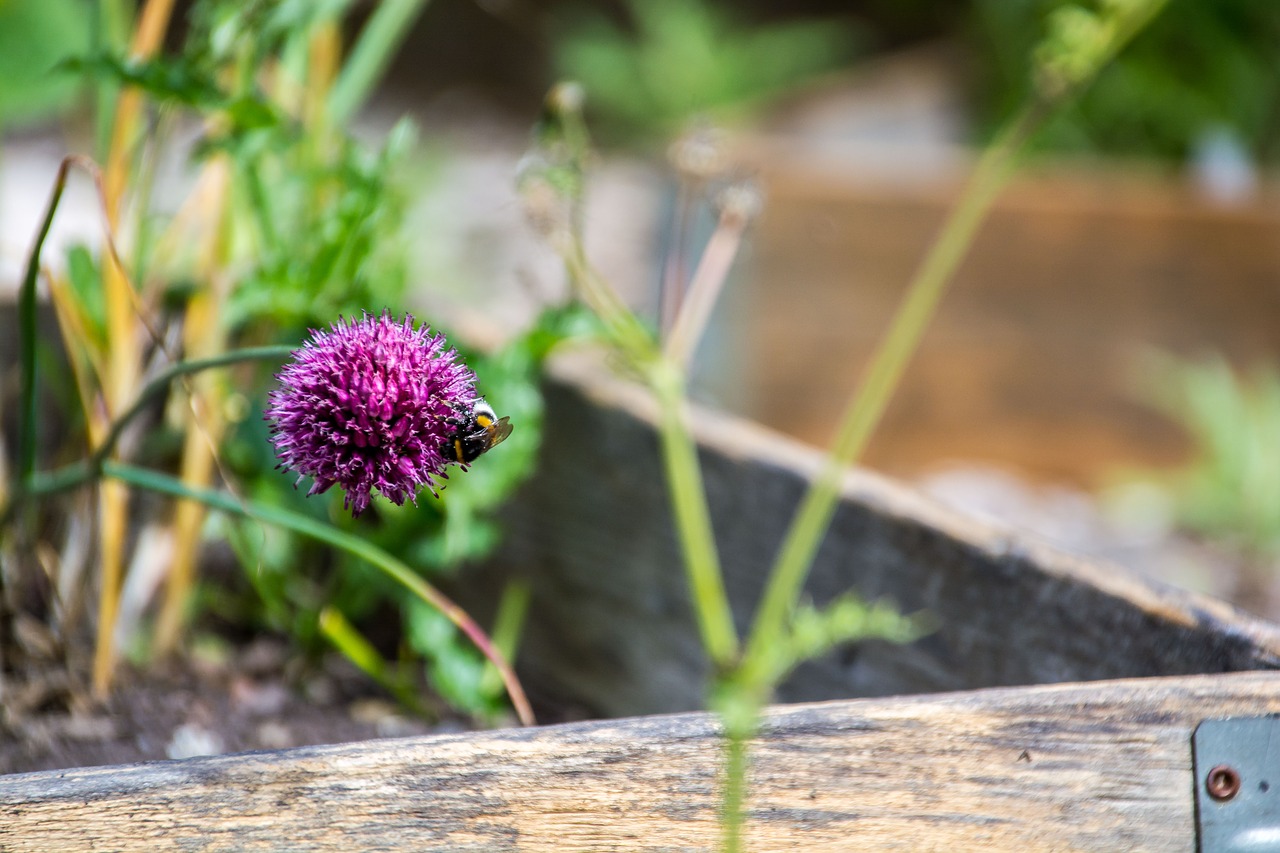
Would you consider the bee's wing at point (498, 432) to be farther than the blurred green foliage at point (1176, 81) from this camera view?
No

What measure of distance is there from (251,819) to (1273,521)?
181 centimetres

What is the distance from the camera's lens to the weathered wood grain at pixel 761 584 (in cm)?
53

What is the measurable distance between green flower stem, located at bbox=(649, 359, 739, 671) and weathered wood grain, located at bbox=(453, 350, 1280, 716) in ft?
0.03

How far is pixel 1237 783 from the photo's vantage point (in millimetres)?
406

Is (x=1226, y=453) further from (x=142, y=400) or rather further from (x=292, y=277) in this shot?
(x=142, y=400)

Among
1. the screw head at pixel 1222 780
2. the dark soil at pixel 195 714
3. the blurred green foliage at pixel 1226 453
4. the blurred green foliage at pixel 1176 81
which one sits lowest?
the screw head at pixel 1222 780

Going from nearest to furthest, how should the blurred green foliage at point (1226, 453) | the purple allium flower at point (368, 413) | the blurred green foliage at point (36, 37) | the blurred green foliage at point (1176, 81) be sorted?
1. the purple allium flower at point (368, 413)
2. the blurred green foliage at point (1226, 453)
3. the blurred green foliage at point (36, 37)
4. the blurred green foliage at point (1176, 81)

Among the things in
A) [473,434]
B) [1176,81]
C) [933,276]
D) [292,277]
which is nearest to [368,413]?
[473,434]

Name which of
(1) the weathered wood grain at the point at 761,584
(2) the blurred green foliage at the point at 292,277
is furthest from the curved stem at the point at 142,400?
(1) the weathered wood grain at the point at 761,584

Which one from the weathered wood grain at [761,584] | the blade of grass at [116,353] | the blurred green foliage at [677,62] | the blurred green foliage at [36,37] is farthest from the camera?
the blurred green foliage at [677,62]

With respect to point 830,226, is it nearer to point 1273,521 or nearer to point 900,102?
point 1273,521

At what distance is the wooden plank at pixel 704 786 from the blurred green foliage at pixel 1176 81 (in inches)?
132

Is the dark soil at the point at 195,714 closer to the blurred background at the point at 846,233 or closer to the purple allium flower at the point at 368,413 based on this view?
the blurred background at the point at 846,233

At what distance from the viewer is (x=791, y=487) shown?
2.23 ft
